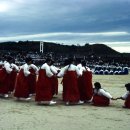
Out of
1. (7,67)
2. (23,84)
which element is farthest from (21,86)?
(7,67)

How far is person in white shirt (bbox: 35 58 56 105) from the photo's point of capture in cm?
1496

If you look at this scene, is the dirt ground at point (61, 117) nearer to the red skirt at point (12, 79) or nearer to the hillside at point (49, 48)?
the red skirt at point (12, 79)

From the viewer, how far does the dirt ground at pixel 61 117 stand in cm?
1070

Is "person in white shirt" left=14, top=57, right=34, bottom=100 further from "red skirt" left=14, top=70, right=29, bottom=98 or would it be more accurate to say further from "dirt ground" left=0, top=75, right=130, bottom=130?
"dirt ground" left=0, top=75, right=130, bottom=130

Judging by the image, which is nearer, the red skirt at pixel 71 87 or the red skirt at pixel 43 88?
the red skirt at pixel 43 88

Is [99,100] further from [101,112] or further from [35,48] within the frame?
[35,48]

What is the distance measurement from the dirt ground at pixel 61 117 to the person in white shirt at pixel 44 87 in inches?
11.6

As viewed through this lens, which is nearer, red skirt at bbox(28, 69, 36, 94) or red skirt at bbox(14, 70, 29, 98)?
red skirt at bbox(14, 70, 29, 98)

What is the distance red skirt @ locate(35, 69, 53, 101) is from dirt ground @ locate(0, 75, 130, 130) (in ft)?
1.15

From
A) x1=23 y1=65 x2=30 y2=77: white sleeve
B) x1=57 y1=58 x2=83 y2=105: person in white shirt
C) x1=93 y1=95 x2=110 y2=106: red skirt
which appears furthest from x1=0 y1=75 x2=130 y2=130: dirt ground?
x1=23 y1=65 x2=30 y2=77: white sleeve

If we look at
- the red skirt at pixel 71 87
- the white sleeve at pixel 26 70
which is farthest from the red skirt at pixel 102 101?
the white sleeve at pixel 26 70

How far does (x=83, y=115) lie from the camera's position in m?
12.5

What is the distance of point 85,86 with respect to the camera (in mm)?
15812

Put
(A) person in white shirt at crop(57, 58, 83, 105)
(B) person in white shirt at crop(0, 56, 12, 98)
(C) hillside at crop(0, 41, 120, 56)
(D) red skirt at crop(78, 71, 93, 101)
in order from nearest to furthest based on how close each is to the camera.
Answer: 1. (A) person in white shirt at crop(57, 58, 83, 105)
2. (D) red skirt at crop(78, 71, 93, 101)
3. (B) person in white shirt at crop(0, 56, 12, 98)
4. (C) hillside at crop(0, 41, 120, 56)
